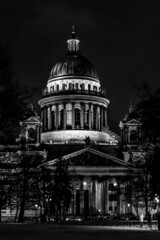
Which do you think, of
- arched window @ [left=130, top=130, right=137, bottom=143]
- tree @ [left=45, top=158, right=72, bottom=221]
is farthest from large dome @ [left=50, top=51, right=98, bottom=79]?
tree @ [left=45, top=158, right=72, bottom=221]

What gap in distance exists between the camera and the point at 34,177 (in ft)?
295

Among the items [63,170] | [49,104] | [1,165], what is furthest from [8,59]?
[49,104]

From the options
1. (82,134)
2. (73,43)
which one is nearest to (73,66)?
(73,43)

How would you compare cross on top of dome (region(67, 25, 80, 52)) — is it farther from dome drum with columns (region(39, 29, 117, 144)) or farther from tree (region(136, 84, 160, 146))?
tree (region(136, 84, 160, 146))

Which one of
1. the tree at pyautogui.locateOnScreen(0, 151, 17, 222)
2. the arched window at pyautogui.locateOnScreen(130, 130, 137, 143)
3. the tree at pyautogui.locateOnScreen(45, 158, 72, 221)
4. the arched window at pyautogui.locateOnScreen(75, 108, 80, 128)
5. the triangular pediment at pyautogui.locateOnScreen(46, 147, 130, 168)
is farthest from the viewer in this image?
the arched window at pyautogui.locateOnScreen(75, 108, 80, 128)

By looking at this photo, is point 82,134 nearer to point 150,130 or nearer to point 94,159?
point 94,159

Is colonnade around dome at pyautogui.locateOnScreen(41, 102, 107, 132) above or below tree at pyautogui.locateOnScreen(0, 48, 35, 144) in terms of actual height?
above

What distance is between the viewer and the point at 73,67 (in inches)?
6506

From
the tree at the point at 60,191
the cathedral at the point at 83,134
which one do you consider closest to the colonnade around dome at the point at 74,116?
the cathedral at the point at 83,134

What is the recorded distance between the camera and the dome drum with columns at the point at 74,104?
6142 inches

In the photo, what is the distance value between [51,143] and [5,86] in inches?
4539

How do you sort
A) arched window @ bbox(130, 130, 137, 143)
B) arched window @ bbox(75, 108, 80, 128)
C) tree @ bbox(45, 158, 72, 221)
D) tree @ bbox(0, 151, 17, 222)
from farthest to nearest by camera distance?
arched window @ bbox(75, 108, 80, 128)
arched window @ bbox(130, 130, 137, 143)
tree @ bbox(45, 158, 72, 221)
tree @ bbox(0, 151, 17, 222)

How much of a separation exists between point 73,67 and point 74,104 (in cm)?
1075

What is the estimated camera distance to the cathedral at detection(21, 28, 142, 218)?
134125 mm
